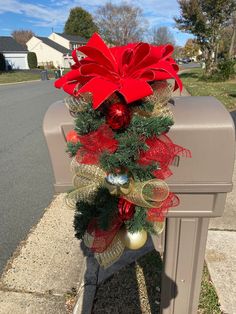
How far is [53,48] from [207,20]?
1525 inches

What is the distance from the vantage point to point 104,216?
114cm

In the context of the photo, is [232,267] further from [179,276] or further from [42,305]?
[42,305]

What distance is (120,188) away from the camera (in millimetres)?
1133

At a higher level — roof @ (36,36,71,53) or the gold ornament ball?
the gold ornament ball

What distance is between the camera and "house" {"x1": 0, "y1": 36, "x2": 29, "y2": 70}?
4575 cm

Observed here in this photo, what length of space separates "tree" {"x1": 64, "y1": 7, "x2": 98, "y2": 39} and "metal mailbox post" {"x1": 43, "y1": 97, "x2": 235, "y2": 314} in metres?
64.9

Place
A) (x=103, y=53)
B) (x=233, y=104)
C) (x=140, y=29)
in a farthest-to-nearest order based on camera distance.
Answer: (x=140, y=29) < (x=233, y=104) < (x=103, y=53)

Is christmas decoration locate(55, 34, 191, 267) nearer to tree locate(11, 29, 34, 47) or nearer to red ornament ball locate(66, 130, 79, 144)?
red ornament ball locate(66, 130, 79, 144)

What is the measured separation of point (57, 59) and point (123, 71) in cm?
5444

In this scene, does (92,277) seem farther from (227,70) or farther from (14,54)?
(14,54)

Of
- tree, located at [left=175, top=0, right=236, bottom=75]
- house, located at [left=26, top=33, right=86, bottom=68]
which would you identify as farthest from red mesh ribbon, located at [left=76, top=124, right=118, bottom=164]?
house, located at [left=26, top=33, right=86, bottom=68]

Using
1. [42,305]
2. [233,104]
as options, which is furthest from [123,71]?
[233,104]

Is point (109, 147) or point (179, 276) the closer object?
point (109, 147)

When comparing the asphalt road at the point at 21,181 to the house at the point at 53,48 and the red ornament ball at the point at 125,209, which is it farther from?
the house at the point at 53,48
